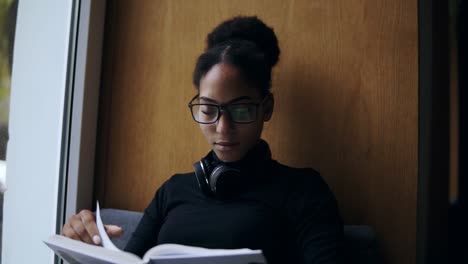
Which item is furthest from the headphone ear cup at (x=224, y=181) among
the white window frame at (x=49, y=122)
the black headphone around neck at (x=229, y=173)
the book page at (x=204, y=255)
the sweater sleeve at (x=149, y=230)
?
the white window frame at (x=49, y=122)

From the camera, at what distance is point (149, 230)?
967mm

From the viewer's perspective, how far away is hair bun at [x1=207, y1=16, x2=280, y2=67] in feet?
3.21

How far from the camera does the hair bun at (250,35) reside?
0.98 meters

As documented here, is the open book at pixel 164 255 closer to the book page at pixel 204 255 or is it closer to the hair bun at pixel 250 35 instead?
the book page at pixel 204 255

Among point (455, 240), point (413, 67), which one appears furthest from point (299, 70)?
point (455, 240)

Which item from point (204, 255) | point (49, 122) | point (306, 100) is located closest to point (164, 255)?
point (204, 255)

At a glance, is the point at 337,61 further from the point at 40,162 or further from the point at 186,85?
the point at 40,162

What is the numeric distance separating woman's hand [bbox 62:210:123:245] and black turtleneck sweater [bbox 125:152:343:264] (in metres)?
0.17

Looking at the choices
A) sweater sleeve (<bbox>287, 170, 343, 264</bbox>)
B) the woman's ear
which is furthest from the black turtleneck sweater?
the woman's ear

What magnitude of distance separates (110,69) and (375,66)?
971 mm

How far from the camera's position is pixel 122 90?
52.2 inches

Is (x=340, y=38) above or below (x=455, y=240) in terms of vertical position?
above

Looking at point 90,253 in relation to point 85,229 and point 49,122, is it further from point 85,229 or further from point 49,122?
point 49,122

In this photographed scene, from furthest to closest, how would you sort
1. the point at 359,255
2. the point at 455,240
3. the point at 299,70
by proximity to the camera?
the point at 299,70 → the point at 359,255 → the point at 455,240
